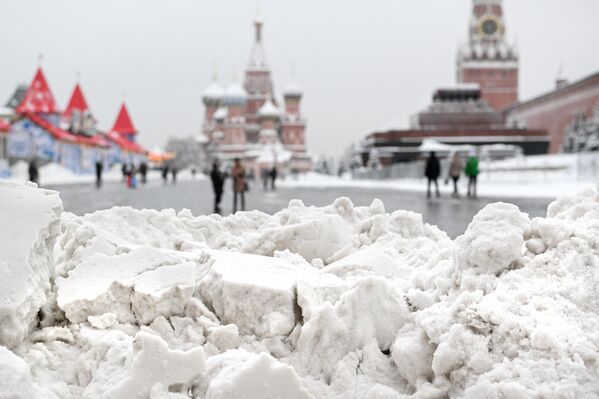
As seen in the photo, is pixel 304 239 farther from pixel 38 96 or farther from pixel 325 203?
pixel 38 96

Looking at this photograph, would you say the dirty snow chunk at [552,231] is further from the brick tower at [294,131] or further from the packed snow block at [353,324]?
the brick tower at [294,131]

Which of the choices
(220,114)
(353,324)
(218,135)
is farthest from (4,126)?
(220,114)

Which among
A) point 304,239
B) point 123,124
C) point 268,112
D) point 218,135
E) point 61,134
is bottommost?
point 304,239

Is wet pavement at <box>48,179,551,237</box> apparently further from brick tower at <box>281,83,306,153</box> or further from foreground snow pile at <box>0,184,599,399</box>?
brick tower at <box>281,83,306,153</box>

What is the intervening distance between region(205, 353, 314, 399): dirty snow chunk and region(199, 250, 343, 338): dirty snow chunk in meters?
0.71

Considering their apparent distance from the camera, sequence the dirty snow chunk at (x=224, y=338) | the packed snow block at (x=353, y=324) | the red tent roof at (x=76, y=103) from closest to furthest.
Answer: the packed snow block at (x=353, y=324)
the dirty snow chunk at (x=224, y=338)
the red tent roof at (x=76, y=103)

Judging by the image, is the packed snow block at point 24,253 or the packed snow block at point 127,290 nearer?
the packed snow block at point 24,253

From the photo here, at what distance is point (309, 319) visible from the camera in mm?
3496

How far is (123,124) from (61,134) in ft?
88.0

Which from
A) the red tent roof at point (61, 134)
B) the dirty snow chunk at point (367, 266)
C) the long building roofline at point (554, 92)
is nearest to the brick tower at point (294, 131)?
the long building roofline at point (554, 92)

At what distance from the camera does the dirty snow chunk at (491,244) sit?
11.5ft

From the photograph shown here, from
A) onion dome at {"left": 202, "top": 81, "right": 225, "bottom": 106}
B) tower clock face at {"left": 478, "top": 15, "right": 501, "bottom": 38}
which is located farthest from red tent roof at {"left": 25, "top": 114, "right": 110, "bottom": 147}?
tower clock face at {"left": 478, "top": 15, "right": 501, "bottom": 38}

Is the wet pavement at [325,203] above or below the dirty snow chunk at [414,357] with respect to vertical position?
below

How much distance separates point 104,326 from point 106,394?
0.78m
